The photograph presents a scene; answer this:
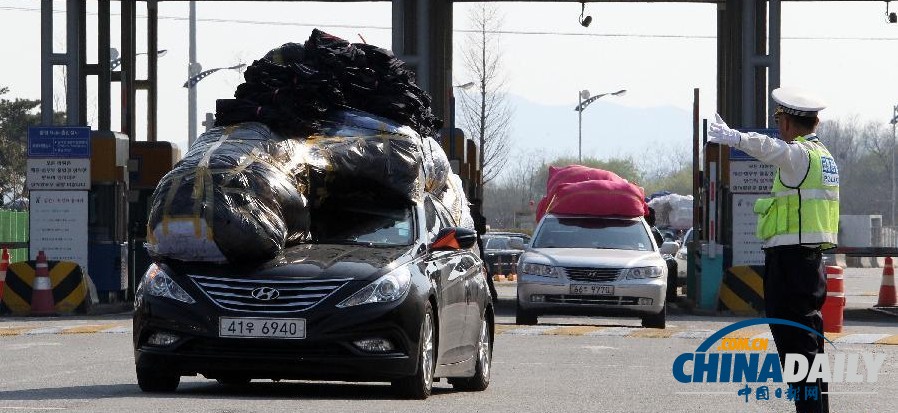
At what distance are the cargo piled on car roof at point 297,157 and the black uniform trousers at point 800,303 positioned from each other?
3.92 m

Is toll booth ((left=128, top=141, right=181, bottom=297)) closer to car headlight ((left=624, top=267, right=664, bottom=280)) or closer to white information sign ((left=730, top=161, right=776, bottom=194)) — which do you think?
white information sign ((left=730, top=161, right=776, bottom=194))

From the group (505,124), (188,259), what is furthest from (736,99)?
(505,124)

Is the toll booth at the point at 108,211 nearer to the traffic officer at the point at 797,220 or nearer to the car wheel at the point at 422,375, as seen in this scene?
the car wheel at the point at 422,375

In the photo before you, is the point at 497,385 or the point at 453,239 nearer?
the point at 453,239

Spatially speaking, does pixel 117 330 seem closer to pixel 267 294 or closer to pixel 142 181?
pixel 142 181

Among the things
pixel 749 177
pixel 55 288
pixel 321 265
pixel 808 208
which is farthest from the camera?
pixel 749 177

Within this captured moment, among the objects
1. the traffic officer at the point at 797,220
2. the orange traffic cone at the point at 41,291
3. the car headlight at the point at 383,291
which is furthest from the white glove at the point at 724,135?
the orange traffic cone at the point at 41,291

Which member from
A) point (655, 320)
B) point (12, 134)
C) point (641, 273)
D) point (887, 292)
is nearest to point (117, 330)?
point (641, 273)

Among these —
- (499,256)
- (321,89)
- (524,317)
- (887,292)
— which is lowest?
(499,256)

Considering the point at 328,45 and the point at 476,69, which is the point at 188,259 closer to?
the point at 328,45

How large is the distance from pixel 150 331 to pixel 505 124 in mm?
59006

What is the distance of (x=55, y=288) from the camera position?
2738 cm

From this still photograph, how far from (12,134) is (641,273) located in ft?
167

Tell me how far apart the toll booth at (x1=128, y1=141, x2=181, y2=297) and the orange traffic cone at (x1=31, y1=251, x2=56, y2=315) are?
343cm
